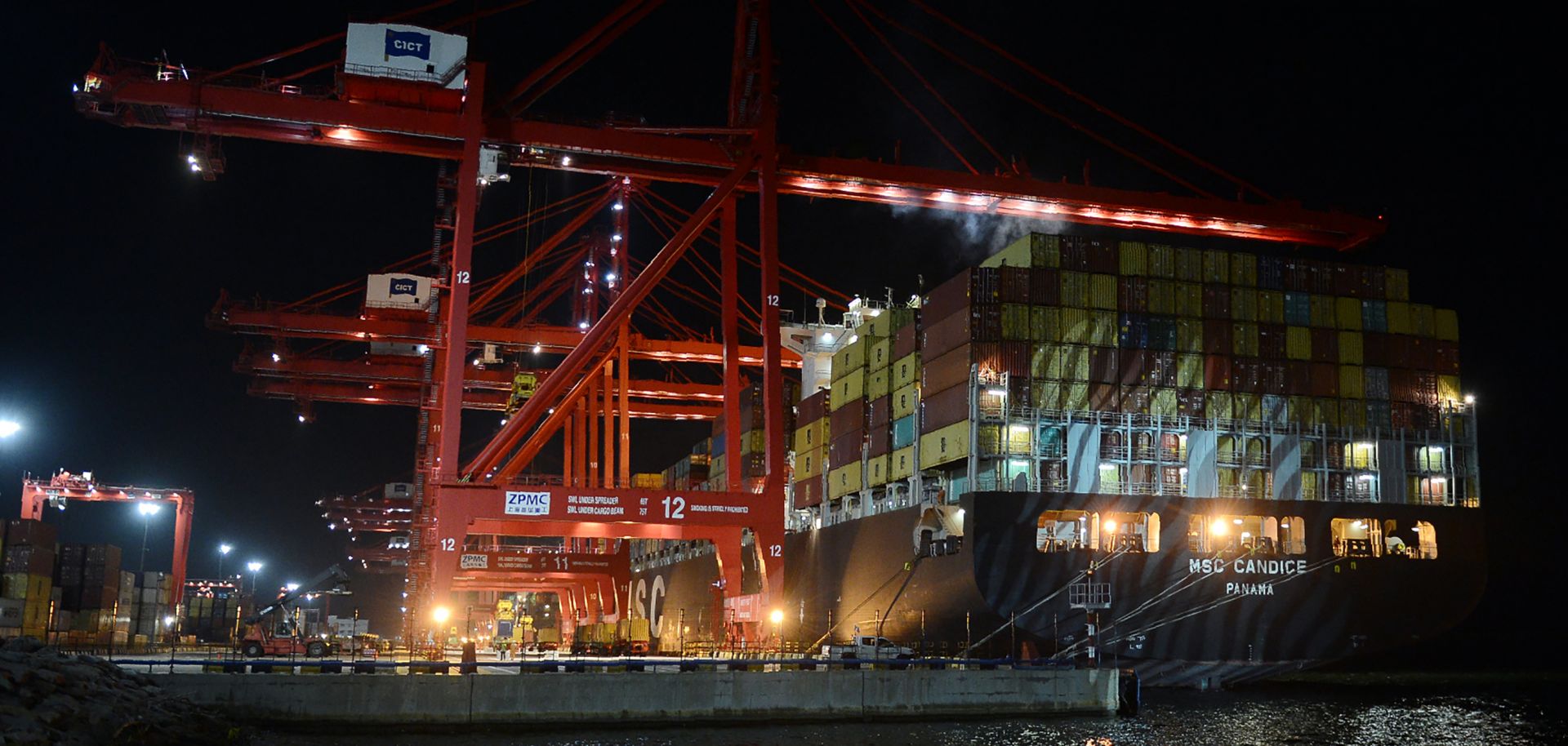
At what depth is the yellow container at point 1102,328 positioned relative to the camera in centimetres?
3138

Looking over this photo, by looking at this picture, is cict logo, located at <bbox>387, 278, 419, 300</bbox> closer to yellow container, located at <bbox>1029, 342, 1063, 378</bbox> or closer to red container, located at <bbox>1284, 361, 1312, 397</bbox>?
yellow container, located at <bbox>1029, 342, 1063, 378</bbox>

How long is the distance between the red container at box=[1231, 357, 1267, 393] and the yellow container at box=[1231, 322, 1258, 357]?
0.54 ft

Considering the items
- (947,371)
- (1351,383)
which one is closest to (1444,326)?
(1351,383)

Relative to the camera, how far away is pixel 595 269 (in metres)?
54.0

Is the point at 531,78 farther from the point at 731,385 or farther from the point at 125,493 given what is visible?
the point at 125,493

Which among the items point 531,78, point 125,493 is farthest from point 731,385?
point 125,493

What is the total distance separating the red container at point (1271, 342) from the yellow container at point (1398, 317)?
10.3 feet

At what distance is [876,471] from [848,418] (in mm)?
3047

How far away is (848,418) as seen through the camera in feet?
126

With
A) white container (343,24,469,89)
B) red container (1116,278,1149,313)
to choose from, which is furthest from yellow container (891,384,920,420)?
white container (343,24,469,89)

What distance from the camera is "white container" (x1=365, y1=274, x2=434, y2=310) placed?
42.2 m

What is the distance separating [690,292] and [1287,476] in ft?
93.8

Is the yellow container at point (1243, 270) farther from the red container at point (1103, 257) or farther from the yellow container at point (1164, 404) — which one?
the yellow container at point (1164, 404)

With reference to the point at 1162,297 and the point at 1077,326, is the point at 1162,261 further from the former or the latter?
the point at 1077,326
